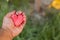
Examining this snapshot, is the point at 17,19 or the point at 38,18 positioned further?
the point at 38,18

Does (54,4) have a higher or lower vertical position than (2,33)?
lower

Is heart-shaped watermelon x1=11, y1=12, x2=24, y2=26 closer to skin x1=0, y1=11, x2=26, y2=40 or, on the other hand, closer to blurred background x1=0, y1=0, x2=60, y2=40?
skin x1=0, y1=11, x2=26, y2=40

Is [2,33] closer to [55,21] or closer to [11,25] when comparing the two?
[11,25]

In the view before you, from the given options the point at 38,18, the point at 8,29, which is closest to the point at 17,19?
the point at 8,29

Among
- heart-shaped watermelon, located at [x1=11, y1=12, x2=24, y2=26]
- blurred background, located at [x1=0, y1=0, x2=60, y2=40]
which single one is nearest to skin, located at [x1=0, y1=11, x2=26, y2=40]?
heart-shaped watermelon, located at [x1=11, y1=12, x2=24, y2=26]

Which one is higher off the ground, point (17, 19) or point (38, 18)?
point (17, 19)

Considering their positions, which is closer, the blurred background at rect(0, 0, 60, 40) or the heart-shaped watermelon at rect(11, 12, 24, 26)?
the heart-shaped watermelon at rect(11, 12, 24, 26)

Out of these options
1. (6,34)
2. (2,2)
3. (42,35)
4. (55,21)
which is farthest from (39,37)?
(6,34)

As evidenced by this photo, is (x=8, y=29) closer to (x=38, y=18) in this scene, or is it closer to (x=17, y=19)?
(x=17, y=19)
